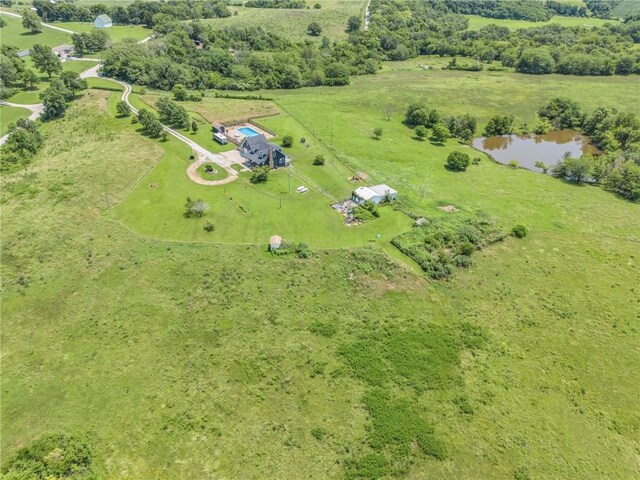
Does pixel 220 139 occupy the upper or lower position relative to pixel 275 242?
upper

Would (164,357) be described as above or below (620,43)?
below

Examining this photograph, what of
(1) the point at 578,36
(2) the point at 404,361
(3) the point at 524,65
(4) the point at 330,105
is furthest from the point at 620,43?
(2) the point at 404,361

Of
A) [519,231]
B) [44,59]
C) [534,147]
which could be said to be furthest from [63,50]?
[519,231]

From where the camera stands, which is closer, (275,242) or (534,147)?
(275,242)

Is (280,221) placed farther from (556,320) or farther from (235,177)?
(556,320)

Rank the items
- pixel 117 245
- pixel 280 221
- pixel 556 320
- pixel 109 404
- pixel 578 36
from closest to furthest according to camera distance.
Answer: pixel 109 404, pixel 556 320, pixel 117 245, pixel 280 221, pixel 578 36

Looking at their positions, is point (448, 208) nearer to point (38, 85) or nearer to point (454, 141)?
point (454, 141)

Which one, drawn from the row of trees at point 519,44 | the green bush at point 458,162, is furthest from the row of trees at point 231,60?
the green bush at point 458,162
